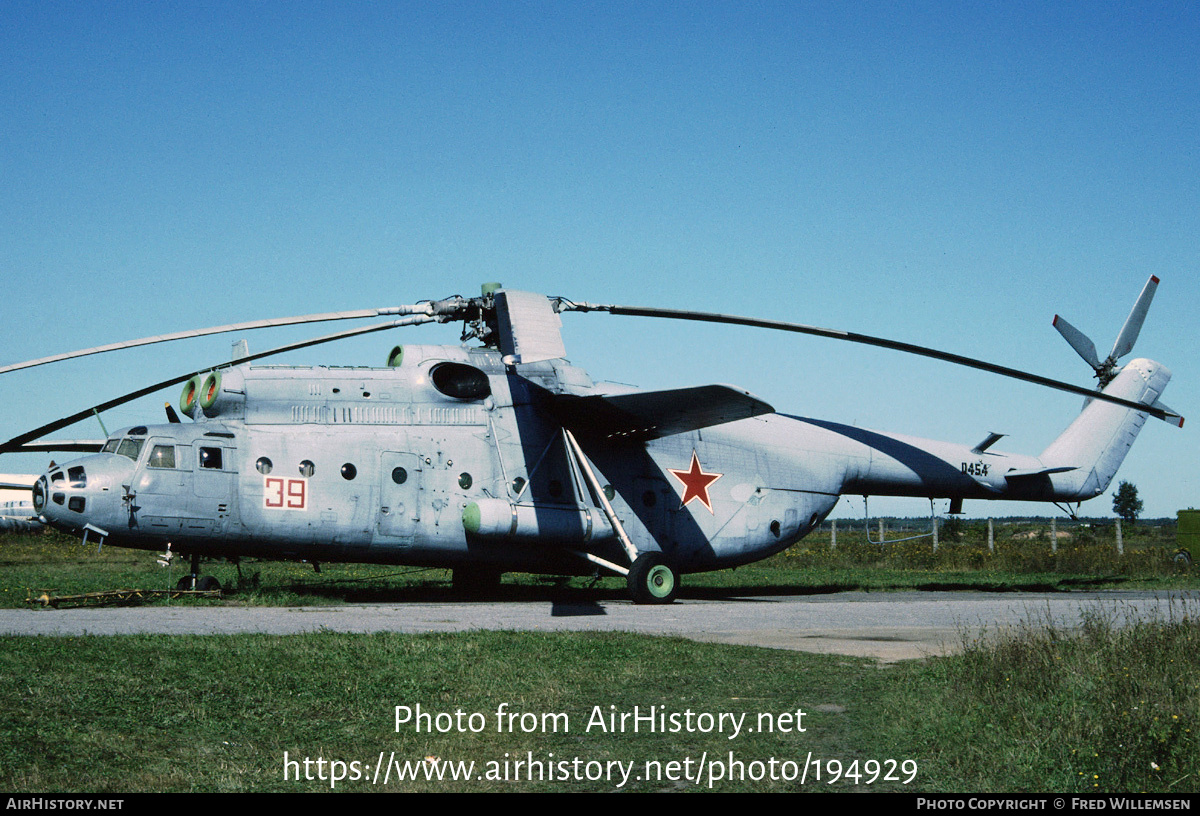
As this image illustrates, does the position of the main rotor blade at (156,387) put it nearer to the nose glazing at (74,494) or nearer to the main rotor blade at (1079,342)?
the nose glazing at (74,494)

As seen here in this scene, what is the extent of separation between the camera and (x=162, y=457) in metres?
17.1

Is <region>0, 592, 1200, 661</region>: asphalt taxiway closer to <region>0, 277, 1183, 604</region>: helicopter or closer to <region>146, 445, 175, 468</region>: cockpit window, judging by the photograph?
<region>0, 277, 1183, 604</region>: helicopter

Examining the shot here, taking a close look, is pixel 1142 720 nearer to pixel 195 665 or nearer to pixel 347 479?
pixel 195 665

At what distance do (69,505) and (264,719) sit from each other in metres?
10.1

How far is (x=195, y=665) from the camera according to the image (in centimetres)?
988

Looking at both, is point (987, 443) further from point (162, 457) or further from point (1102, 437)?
point (162, 457)

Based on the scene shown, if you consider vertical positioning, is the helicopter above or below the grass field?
above

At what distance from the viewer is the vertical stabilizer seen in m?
25.3

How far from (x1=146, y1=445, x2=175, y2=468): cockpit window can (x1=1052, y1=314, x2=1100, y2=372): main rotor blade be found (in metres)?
20.7

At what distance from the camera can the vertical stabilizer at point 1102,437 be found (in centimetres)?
2527

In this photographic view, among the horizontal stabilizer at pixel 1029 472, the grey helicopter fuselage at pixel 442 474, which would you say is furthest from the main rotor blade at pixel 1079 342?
the grey helicopter fuselage at pixel 442 474

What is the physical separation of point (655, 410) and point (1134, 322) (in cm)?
1421
